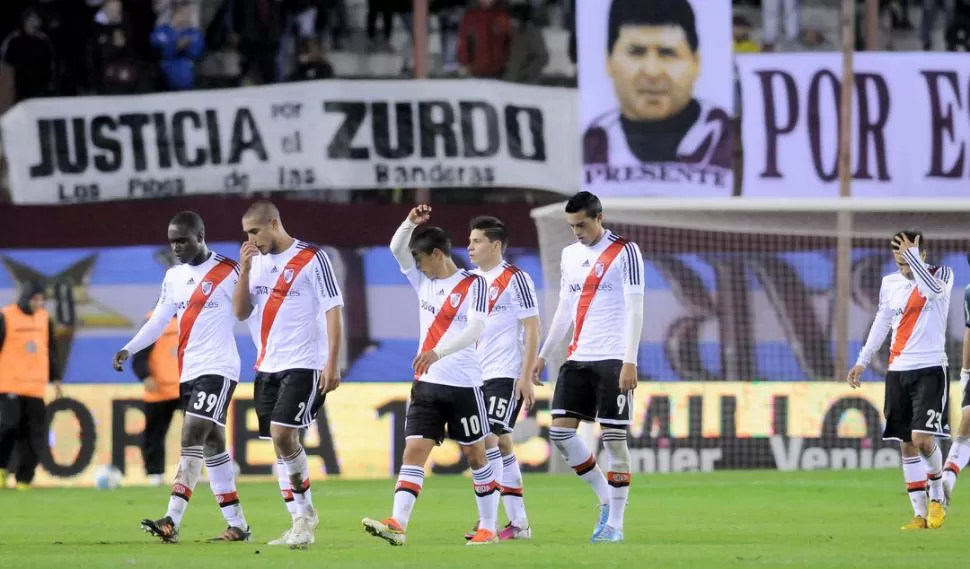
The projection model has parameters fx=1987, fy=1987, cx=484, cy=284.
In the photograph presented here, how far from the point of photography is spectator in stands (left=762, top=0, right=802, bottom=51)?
26.4 m

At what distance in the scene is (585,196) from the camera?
1232 cm

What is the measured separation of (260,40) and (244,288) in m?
13.6

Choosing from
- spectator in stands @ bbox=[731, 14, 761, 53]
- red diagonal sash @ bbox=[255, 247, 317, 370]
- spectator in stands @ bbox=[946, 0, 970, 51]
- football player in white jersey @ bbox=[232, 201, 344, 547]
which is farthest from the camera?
spectator in stands @ bbox=[946, 0, 970, 51]

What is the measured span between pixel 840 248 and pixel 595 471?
415 inches

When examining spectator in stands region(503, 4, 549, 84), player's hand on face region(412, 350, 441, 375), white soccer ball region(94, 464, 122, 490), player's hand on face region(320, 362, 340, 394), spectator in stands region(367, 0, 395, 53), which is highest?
spectator in stands region(367, 0, 395, 53)

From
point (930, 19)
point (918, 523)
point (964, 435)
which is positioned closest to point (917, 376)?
point (918, 523)

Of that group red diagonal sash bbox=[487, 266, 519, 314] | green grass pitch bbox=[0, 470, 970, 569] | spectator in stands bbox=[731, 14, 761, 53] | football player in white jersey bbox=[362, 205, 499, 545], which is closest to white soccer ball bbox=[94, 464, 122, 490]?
green grass pitch bbox=[0, 470, 970, 569]

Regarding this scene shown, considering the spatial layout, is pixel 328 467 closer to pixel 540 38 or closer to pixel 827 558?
pixel 540 38

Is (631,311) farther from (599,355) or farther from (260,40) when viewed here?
(260,40)

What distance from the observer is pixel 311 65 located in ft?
78.8

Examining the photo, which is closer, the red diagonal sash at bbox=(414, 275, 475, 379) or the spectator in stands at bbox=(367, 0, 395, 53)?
the red diagonal sash at bbox=(414, 275, 475, 379)

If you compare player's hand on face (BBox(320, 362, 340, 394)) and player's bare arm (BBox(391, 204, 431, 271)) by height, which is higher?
player's bare arm (BBox(391, 204, 431, 271))

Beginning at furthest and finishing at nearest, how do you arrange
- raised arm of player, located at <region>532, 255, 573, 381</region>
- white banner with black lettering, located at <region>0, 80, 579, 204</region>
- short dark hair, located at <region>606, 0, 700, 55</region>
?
white banner with black lettering, located at <region>0, 80, 579, 204</region>, short dark hair, located at <region>606, 0, 700, 55</region>, raised arm of player, located at <region>532, 255, 573, 381</region>

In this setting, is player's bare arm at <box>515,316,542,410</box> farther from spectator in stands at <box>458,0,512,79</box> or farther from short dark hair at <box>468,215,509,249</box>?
spectator in stands at <box>458,0,512,79</box>
